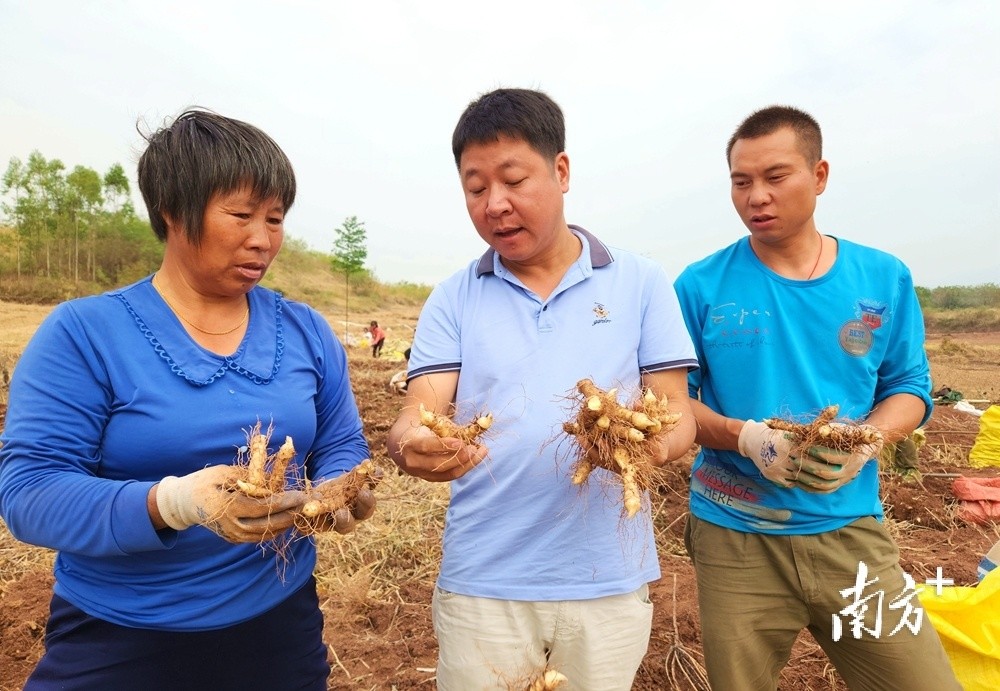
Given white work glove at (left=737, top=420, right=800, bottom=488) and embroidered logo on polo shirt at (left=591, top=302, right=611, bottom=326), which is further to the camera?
white work glove at (left=737, top=420, right=800, bottom=488)

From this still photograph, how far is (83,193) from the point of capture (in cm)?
2058

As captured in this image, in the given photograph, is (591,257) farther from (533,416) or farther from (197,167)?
(197,167)

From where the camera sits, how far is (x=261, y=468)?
129cm

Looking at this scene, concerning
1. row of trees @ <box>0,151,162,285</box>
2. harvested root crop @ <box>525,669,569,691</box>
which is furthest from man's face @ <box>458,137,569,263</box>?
row of trees @ <box>0,151,162,285</box>

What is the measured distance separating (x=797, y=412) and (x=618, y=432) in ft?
2.55

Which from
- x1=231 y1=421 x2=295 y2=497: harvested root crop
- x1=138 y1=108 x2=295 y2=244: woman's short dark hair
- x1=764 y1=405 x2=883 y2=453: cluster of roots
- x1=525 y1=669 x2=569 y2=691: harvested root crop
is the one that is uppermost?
x1=138 y1=108 x2=295 y2=244: woman's short dark hair

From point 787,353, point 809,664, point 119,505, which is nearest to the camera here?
point 119,505

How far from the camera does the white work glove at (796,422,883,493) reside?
5.70 feet

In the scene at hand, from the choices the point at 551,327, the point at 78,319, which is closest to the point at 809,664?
the point at 551,327

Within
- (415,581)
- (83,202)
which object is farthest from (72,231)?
(415,581)

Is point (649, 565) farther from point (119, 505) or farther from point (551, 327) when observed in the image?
point (119, 505)

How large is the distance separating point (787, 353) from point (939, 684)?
1.01 m

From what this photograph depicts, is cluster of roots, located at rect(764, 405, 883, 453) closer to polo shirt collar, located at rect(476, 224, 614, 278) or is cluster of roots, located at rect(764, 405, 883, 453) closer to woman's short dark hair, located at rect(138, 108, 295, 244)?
polo shirt collar, located at rect(476, 224, 614, 278)

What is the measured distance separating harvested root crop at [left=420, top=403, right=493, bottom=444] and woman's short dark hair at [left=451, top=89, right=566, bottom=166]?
67 centimetres
